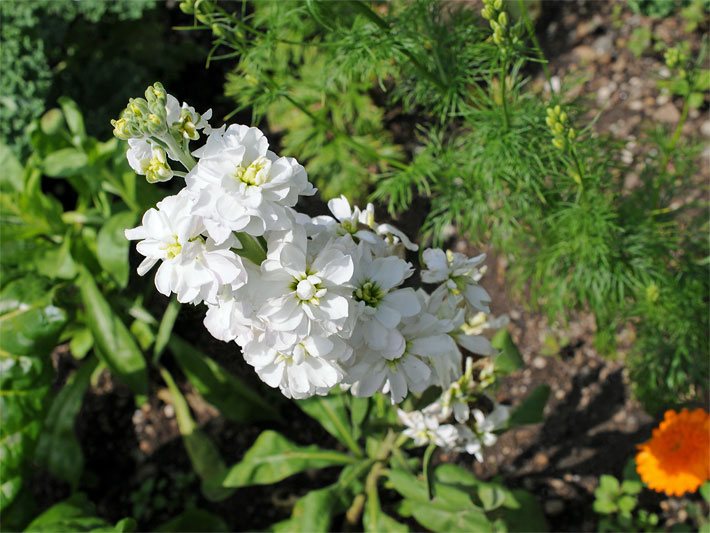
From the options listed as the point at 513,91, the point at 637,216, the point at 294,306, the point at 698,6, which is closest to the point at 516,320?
the point at 637,216

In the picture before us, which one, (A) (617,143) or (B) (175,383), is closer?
(A) (617,143)

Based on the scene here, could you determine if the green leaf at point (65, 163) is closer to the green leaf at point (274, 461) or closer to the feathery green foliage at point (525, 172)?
the feathery green foliage at point (525, 172)

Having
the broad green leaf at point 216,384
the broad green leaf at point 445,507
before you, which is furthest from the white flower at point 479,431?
the broad green leaf at point 216,384

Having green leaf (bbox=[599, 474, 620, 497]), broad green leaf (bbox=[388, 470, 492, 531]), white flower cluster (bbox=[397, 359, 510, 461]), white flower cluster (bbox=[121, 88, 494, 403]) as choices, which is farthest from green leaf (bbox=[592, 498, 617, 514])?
white flower cluster (bbox=[121, 88, 494, 403])

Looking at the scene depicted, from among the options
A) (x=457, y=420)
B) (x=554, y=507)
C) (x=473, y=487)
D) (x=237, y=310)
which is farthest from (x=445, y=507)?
(x=237, y=310)

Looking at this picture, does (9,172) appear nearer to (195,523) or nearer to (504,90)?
(195,523)

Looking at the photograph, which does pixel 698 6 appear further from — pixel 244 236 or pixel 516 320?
pixel 244 236

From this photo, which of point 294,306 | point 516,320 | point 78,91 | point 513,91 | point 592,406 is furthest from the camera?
point 78,91

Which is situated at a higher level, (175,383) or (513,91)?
(513,91)
